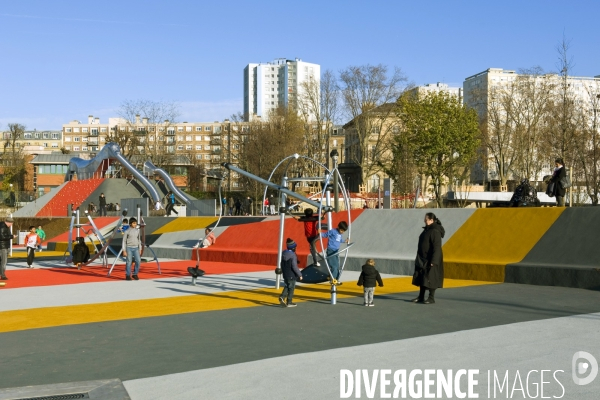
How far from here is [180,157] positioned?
318 feet

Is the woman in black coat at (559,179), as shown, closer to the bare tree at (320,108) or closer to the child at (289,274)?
the child at (289,274)

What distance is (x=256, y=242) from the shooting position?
2506 centimetres

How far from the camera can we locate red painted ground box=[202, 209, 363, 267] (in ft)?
76.6

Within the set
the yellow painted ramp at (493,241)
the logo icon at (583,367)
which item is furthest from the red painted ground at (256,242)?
the logo icon at (583,367)

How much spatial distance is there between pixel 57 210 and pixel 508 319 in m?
49.0

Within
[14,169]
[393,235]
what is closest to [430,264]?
[393,235]

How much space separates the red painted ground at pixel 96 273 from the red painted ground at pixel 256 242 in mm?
445

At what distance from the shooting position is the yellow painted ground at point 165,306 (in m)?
11.8

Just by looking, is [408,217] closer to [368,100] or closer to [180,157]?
[368,100]

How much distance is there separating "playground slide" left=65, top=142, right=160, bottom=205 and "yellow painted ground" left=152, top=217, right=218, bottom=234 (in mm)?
15734

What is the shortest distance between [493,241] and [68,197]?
44.3 meters

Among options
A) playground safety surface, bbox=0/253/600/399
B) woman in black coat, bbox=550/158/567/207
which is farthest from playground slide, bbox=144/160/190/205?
playground safety surface, bbox=0/253/600/399

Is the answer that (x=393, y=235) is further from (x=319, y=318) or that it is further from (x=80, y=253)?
(x=80, y=253)

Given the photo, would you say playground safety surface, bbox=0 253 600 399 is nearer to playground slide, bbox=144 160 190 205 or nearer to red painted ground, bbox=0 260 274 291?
red painted ground, bbox=0 260 274 291
